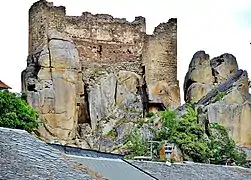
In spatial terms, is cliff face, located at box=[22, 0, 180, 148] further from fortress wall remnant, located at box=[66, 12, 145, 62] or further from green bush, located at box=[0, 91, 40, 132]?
green bush, located at box=[0, 91, 40, 132]

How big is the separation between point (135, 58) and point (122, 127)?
1106 cm

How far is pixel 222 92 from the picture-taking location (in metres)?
72.1

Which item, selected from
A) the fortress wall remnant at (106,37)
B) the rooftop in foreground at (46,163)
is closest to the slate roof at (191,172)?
the rooftop in foreground at (46,163)

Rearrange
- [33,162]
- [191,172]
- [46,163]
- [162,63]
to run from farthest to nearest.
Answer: [162,63] → [191,172] → [46,163] → [33,162]

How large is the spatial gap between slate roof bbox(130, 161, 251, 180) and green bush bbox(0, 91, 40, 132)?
27275mm

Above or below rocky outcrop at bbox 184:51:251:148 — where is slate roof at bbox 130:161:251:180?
below

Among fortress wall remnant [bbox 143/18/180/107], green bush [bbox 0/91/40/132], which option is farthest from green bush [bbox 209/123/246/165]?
fortress wall remnant [bbox 143/18/180/107]

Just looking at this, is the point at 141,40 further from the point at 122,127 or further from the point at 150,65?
the point at 122,127

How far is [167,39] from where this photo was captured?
88062 millimetres

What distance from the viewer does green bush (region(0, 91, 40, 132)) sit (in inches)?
2563

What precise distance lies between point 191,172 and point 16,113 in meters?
32.8

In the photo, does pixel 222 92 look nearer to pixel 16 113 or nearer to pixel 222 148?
pixel 222 148

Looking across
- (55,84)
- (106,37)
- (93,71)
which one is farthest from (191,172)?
(106,37)

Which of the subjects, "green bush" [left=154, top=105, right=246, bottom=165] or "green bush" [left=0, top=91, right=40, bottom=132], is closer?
"green bush" [left=154, top=105, right=246, bottom=165]
